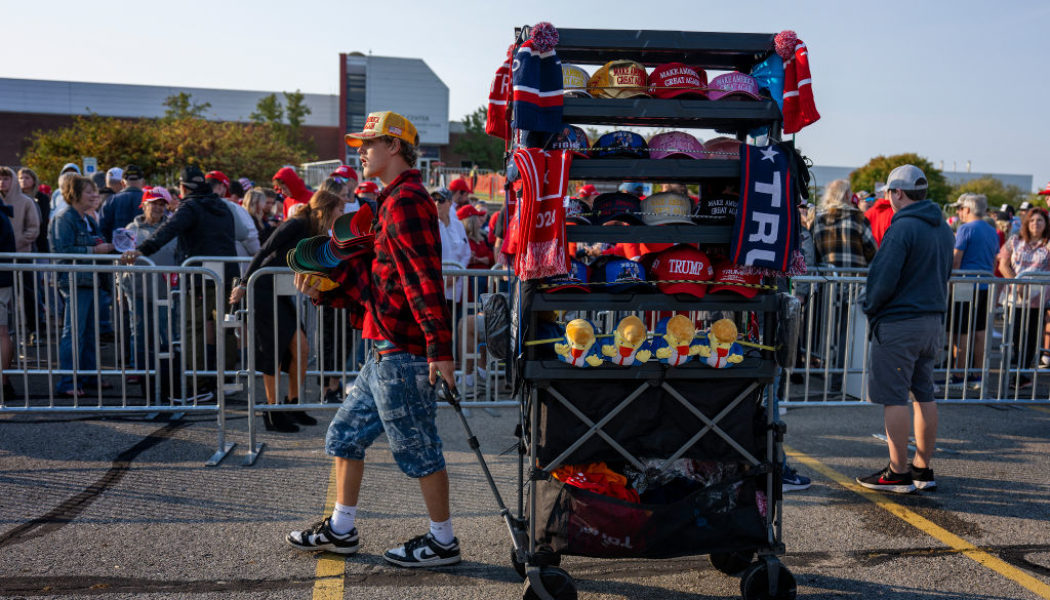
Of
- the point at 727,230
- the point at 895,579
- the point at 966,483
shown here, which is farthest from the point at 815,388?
the point at 727,230

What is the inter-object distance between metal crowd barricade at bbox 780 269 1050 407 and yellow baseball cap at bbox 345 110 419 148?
3631 mm

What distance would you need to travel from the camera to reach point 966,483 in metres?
5.53

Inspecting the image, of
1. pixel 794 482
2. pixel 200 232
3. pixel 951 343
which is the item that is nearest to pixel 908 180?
pixel 794 482

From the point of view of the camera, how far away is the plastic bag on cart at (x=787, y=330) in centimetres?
359

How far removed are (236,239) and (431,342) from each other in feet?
16.9

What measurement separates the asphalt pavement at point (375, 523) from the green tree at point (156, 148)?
86.0 feet

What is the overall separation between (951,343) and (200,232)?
6857mm

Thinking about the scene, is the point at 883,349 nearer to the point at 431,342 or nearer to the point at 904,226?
the point at 904,226

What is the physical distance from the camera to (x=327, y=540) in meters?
4.11

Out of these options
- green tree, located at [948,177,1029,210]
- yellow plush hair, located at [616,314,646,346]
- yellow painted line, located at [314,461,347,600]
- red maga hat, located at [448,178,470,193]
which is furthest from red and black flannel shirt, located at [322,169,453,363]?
green tree, located at [948,177,1029,210]

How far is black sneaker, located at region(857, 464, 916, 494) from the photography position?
5.30 metres

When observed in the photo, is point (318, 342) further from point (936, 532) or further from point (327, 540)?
point (936, 532)

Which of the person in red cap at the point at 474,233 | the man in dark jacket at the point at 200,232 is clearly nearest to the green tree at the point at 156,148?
the person in red cap at the point at 474,233

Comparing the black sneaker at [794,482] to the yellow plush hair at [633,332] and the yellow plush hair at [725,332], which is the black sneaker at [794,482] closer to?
the yellow plush hair at [725,332]
